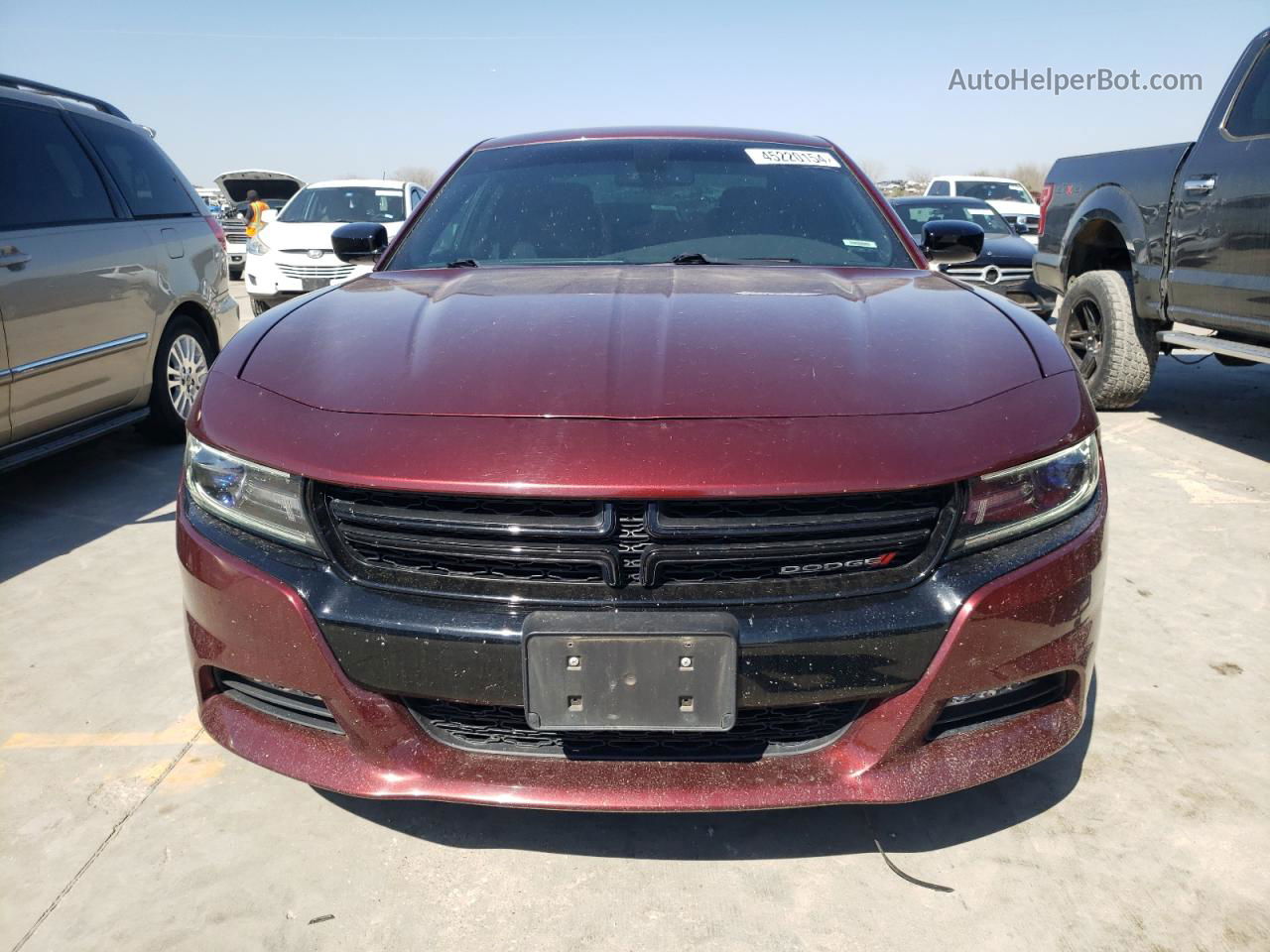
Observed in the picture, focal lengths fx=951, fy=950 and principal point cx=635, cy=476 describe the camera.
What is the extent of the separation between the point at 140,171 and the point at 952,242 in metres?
3.99

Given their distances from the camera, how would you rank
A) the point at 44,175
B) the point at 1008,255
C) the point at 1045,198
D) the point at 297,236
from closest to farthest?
1. the point at 44,175
2. the point at 1045,198
3. the point at 1008,255
4. the point at 297,236

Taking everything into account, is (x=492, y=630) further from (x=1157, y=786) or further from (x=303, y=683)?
(x=1157, y=786)

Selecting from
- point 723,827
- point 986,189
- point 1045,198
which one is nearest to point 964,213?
point 1045,198

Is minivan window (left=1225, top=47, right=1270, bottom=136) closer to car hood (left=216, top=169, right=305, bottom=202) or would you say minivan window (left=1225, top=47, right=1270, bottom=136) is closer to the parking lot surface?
the parking lot surface

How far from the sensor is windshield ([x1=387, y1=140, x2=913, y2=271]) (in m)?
2.73

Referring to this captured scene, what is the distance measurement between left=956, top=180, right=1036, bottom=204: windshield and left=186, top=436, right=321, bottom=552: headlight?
Result: 1725cm

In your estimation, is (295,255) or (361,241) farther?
(295,255)

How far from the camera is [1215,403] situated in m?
6.04

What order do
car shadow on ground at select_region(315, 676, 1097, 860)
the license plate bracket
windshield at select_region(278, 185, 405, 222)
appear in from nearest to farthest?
the license plate bracket, car shadow on ground at select_region(315, 676, 1097, 860), windshield at select_region(278, 185, 405, 222)

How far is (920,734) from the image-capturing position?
1.64 meters

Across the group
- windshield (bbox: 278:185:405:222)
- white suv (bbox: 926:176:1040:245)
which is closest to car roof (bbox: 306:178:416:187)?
windshield (bbox: 278:185:405:222)

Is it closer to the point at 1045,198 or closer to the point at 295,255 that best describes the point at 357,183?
the point at 295,255

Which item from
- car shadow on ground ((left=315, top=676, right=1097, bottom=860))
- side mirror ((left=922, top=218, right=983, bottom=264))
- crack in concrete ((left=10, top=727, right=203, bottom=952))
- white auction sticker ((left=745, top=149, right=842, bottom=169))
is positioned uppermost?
white auction sticker ((left=745, top=149, right=842, bottom=169))

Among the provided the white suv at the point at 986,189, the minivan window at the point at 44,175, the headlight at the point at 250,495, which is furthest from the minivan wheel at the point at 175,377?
the white suv at the point at 986,189
